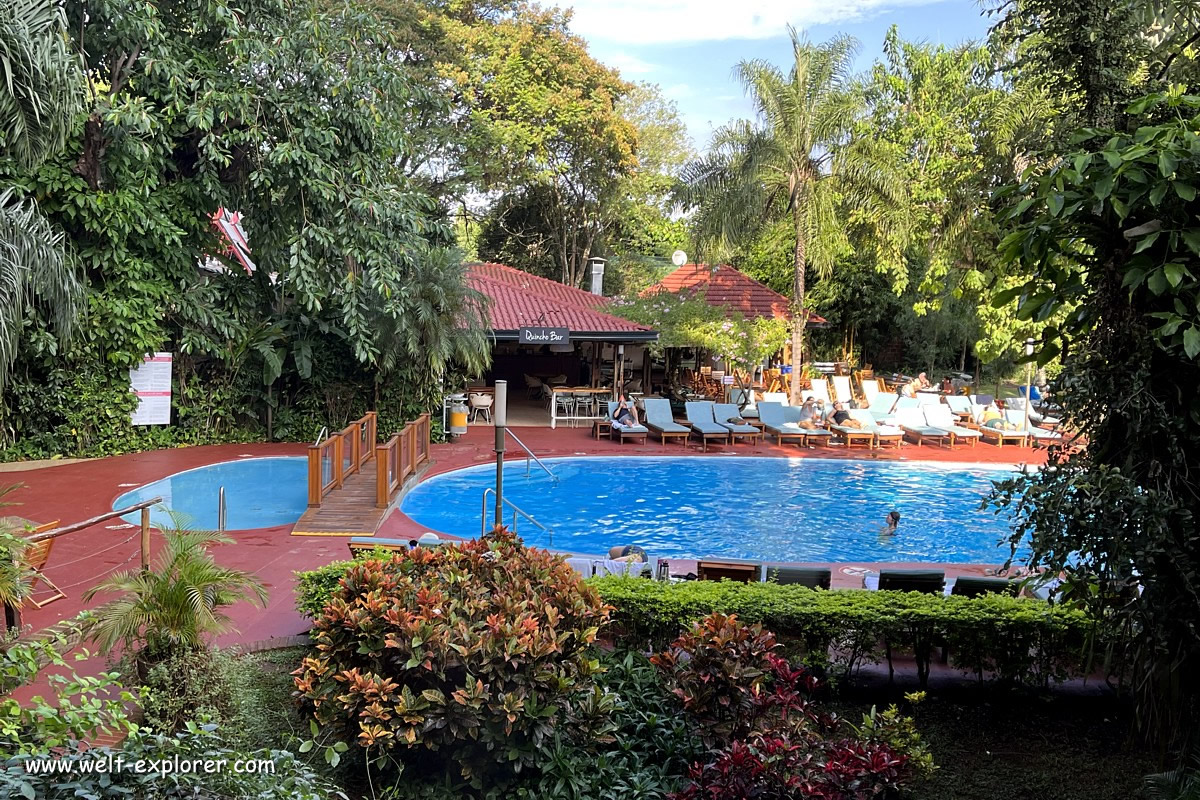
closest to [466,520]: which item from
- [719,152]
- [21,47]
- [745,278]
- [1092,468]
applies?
[21,47]

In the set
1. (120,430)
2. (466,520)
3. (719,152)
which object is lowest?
(466,520)

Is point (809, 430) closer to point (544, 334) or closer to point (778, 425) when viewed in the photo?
point (778, 425)

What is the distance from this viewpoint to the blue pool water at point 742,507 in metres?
13.2

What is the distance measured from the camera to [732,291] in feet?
92.3

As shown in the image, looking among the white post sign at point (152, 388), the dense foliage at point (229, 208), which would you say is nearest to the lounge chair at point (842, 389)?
the dense foliage at point (229, 208)

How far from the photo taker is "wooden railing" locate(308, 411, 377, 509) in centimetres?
1191

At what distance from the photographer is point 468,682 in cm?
452

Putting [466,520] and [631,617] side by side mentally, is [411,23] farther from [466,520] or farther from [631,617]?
[631,617]

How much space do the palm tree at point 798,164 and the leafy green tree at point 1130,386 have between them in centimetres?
1851

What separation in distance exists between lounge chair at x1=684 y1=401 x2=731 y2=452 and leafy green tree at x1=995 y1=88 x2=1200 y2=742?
Result: 14.7 m

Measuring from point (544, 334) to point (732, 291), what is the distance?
9.03 meters

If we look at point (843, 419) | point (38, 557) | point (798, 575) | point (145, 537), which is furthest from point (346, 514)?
point (843, 419)

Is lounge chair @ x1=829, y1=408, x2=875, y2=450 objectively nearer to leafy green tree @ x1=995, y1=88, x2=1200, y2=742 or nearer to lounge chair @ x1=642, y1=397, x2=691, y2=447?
lounge chair @ x1=642, y1=397, x2=691, y2=447

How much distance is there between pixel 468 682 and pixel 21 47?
9865 millimetres
